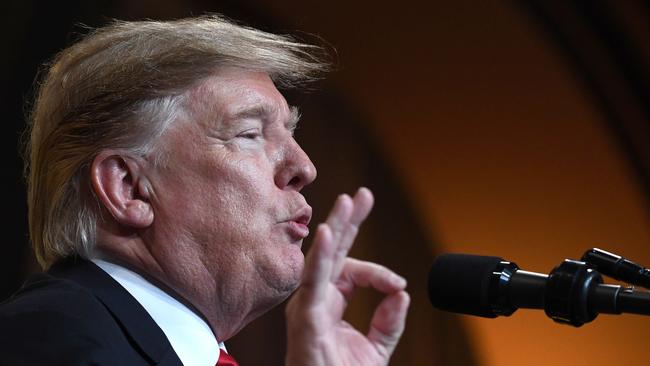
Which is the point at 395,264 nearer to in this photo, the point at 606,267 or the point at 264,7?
the point at 264,7

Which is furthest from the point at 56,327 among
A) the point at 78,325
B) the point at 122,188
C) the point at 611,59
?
the point at 611,59

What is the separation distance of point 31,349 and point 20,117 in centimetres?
243

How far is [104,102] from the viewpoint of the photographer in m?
1.84

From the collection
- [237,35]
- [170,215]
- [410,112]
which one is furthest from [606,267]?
[410,112]

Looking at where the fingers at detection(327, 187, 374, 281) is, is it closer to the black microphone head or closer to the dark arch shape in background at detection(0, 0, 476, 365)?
the black microphone head

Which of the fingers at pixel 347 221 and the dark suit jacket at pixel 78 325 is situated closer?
the dark suit jacket at pixel 78 325

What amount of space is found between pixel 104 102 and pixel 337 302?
0.56m

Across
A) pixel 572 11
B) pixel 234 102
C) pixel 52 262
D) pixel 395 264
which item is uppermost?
pixel 572 11

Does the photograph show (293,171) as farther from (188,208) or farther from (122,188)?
(122,188)

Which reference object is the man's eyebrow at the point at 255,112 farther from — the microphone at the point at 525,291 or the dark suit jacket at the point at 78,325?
the microphone at the point at 525,291

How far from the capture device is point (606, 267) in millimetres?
1354

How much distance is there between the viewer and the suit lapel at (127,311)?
5.15 feet

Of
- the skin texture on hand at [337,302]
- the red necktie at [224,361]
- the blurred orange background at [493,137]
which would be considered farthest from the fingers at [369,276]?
the blurred orange background at [493,137]

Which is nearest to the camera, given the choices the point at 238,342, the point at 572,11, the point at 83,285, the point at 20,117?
the point at 83,285
